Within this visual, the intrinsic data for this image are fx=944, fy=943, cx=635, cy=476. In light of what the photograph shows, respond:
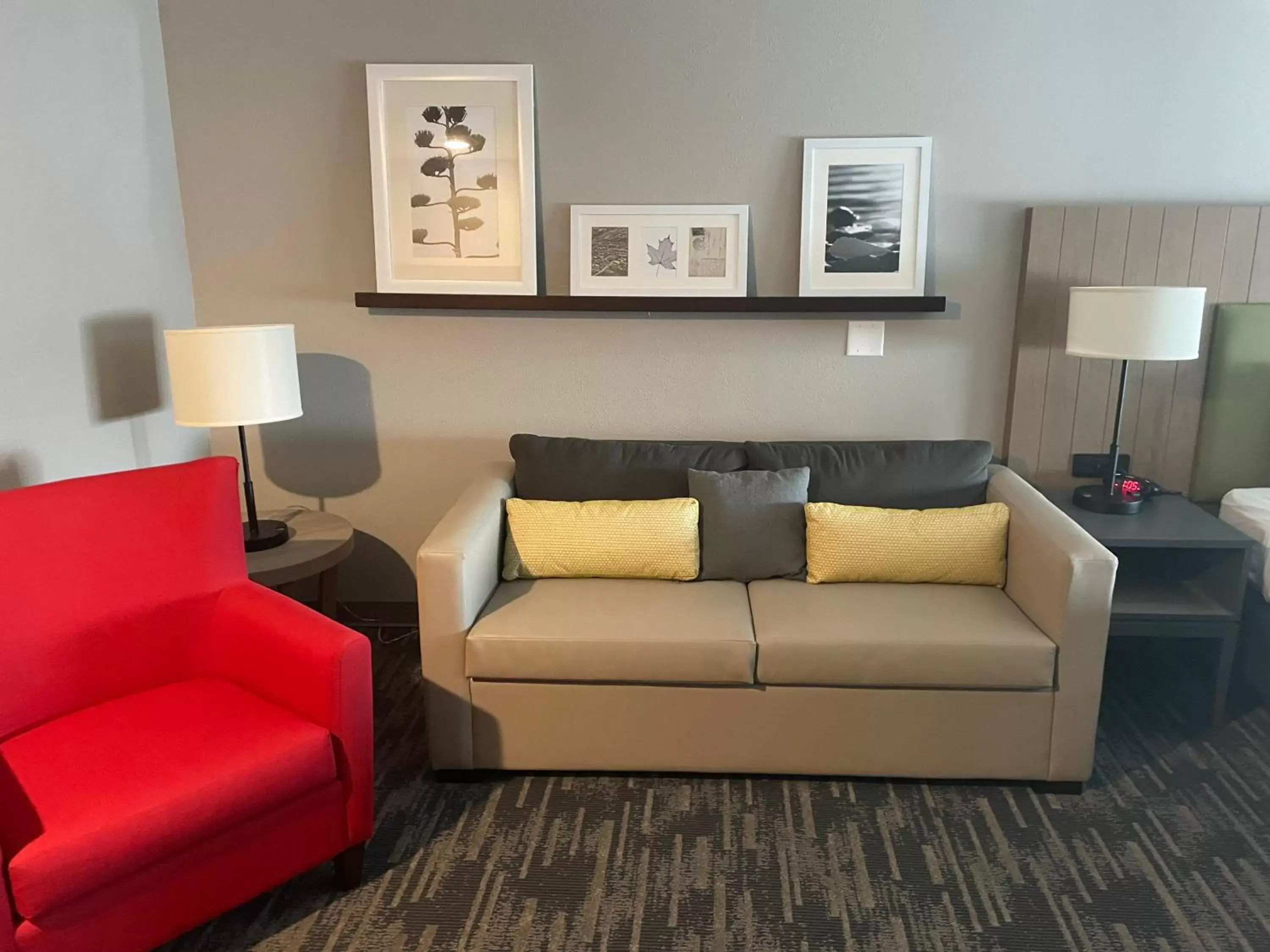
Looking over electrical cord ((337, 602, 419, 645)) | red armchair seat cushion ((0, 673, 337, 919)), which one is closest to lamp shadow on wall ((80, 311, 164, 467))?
electrical cord ((337, 602, 419, 645))

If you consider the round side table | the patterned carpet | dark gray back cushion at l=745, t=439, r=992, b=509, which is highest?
dark gray back cushion at l=745, t=439, r=992, b=509

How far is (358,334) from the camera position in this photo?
10.6ft

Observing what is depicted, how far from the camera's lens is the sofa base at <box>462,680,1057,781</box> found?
241cm

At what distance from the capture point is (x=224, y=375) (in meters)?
2.54

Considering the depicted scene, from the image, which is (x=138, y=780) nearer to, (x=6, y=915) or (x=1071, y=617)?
(x=6, y=915)

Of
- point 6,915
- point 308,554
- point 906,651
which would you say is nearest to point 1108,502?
point 906,651

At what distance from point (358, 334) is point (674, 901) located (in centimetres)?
211

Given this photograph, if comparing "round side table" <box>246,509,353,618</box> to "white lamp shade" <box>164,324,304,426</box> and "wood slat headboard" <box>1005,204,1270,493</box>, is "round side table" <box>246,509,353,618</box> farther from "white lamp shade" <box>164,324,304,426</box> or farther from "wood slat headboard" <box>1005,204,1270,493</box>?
"wood slat headboard" <box>1005,204,1270,493</box>

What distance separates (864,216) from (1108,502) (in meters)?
1.18

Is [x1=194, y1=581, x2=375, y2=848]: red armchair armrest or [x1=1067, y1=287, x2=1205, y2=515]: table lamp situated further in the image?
[x1=1067, y1=287, x2=1205, y2=515]: table lamp

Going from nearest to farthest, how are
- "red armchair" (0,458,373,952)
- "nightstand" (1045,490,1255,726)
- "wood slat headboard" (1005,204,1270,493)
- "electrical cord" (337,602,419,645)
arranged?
"red armchair" (0,458,373,952)
"nightstand" (1045,490,1255,726)
"wood slat headboard" (1005,204,1270,493)
"electrical cord" (337,602,419,645)

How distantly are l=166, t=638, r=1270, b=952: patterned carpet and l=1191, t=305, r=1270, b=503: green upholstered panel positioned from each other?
89cm

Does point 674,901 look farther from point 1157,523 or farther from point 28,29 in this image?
point 28,29

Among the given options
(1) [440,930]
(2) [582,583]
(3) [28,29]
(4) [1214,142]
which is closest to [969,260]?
(4) [1214,142]
